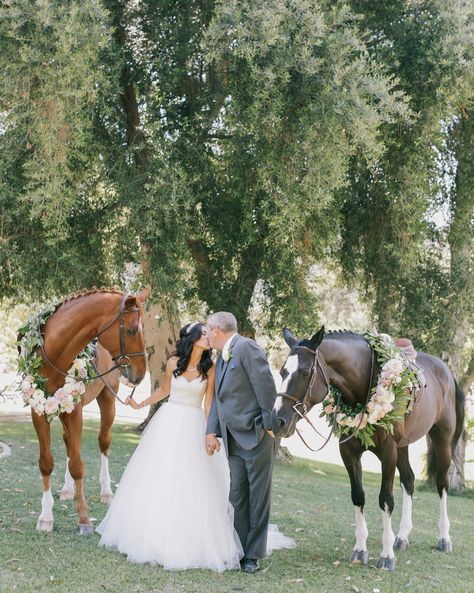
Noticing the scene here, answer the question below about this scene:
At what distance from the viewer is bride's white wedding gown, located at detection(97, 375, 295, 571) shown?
21.2 ft

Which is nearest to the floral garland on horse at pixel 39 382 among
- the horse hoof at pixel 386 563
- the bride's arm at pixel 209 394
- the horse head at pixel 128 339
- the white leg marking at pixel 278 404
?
the horse head at pixel 128 339

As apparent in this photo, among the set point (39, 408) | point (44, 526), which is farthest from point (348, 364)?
point (44, 526)

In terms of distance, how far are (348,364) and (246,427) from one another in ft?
3.91

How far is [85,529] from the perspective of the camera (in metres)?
7.52

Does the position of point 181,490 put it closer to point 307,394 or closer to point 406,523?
point 307,394

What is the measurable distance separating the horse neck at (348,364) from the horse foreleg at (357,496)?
21.8 inches

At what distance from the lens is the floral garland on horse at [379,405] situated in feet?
22.6

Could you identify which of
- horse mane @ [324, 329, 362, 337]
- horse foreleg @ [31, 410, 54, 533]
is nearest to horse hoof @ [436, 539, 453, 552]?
horse mane @ [324, 329, 362, 337]

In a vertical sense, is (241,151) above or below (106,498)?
above

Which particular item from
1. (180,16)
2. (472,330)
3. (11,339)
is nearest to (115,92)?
(180,16)

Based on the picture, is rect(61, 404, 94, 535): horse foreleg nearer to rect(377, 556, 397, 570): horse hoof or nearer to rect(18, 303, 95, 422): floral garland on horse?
rect(18, 303, 95, 422): floral garland on horse

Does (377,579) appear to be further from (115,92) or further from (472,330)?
(472,330)

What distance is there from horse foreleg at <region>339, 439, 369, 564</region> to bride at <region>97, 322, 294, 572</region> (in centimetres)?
88

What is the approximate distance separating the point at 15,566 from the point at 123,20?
432 inches
